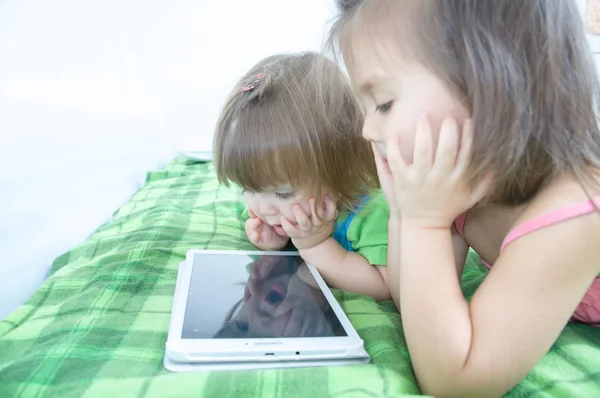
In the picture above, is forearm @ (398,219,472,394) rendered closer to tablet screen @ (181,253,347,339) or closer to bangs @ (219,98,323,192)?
tablet screen @ (181,253,347,339)

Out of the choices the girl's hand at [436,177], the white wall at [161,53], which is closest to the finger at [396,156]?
the girl's hand at [436,177]

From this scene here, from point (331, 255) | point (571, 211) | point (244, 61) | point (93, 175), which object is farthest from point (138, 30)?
point (571, 211)

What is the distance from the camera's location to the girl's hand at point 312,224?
743mm

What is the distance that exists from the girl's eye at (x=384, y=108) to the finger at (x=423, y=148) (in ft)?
0.15

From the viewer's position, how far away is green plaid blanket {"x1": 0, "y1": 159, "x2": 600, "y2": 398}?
0.45m

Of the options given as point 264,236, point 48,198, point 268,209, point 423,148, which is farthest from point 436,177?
point 48,198

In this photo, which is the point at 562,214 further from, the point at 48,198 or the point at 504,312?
the point at 48,198

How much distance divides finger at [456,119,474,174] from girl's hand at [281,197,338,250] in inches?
12.3

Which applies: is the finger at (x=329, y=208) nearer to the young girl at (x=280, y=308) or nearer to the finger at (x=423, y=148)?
the young girl at (x=280, y=308)

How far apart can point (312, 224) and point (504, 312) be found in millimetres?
356

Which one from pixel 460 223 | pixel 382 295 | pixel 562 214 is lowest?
pixel 382 295

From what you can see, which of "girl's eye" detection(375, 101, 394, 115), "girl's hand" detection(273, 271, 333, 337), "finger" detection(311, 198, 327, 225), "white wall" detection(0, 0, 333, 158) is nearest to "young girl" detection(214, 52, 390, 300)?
"finger" detection(311, 198, 327, 225)

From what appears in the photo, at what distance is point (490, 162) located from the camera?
458 mm

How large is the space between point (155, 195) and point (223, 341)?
32.5 inches
